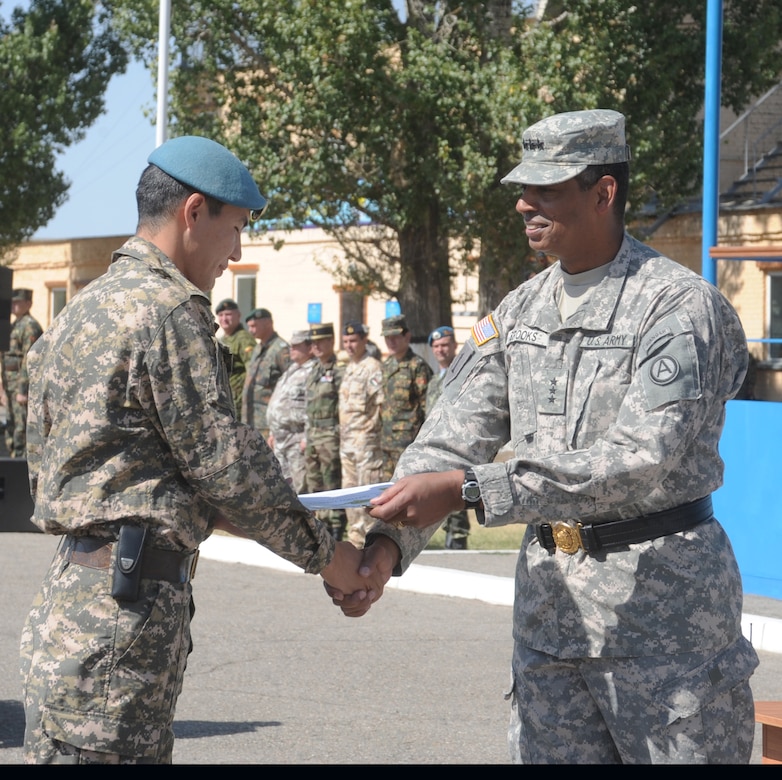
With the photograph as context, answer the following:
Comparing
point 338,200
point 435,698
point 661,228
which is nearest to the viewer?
point 435,698

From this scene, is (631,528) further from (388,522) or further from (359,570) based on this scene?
(359,570)

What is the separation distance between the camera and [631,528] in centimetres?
316

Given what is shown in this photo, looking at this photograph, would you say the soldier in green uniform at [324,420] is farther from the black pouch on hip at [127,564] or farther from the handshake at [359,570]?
the black pouch on hip at [127,564]

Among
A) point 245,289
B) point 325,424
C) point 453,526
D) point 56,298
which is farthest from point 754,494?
point 56,298

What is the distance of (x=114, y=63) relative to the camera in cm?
3139

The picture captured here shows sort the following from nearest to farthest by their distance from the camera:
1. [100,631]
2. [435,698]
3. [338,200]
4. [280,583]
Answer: [100,631] < [435,698] < [280,583] < [338,200]

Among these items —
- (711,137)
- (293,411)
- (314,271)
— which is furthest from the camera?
(314,271)

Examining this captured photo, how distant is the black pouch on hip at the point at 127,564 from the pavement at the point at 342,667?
8.92 ft

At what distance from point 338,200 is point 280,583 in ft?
36.3

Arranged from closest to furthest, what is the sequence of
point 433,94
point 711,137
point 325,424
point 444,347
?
point 711,137 → point 444,347 → point 325,424 → point 433,94

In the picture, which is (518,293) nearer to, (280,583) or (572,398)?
(572,398)

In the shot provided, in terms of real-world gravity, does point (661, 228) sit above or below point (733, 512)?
above

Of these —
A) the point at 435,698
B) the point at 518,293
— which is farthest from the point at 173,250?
the point at 435,698

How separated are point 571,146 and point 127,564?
143cm
